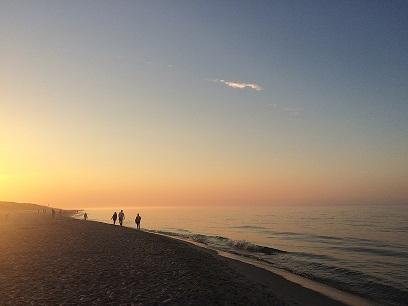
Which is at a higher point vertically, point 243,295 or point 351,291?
point 243,295

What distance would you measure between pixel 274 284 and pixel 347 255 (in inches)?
848

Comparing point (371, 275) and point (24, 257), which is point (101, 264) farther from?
point (371, 275)

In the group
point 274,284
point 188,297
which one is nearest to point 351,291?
point 274,284

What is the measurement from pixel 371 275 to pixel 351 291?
24.0ft

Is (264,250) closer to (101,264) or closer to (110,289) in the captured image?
(101,264)

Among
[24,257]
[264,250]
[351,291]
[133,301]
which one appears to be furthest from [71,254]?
[264,250]

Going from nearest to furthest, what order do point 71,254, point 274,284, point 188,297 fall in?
point 188,297, point 274,284, point 71,254

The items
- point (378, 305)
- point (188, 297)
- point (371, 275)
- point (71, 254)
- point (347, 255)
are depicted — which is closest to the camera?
point (188, 297)

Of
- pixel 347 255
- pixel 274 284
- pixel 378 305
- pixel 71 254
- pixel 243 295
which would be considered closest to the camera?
pixel 243 295

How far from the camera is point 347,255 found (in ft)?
121

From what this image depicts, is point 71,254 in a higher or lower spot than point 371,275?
higher

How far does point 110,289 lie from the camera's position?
1376 cm

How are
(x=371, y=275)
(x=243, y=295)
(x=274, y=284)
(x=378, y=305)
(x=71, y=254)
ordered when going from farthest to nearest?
(x=371, y=275) → (x=71, y=254) → (x=274, y=284) → (x=378, y=305) → (x=243, y=295)

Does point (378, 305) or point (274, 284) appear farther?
point (274, 284)
